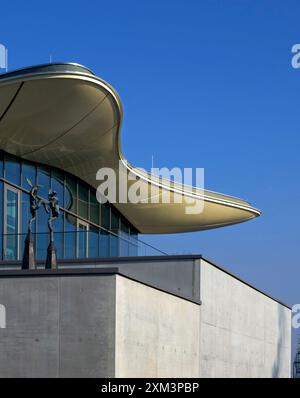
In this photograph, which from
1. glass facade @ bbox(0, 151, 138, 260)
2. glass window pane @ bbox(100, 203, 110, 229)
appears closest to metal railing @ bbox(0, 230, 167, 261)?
glass facade @ bbox(0, 151, 138, 260)

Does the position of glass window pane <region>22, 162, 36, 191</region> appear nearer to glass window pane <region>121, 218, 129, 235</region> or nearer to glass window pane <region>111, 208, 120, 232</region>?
glass window pane <region>111, 208, 120, 232</region>

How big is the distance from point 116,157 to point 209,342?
914 centimetres

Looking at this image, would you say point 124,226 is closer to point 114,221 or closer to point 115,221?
point 115,221

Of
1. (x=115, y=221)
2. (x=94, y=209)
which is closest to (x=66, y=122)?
(x=94, y=209)

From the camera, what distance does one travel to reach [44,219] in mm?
30734

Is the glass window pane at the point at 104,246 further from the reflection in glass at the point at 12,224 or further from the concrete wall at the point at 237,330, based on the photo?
the concrete wall at the point at 237,330

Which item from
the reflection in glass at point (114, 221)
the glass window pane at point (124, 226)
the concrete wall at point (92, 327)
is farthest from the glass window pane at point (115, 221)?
the concrete wall at point (92, 327)

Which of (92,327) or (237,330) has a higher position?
(237,330)

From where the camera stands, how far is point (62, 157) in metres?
30.8

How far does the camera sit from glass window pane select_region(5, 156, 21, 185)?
2881 centimetres

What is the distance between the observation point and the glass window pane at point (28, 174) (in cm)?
2987

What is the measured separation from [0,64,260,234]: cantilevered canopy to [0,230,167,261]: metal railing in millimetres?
2955

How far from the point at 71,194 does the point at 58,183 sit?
4.69ft
